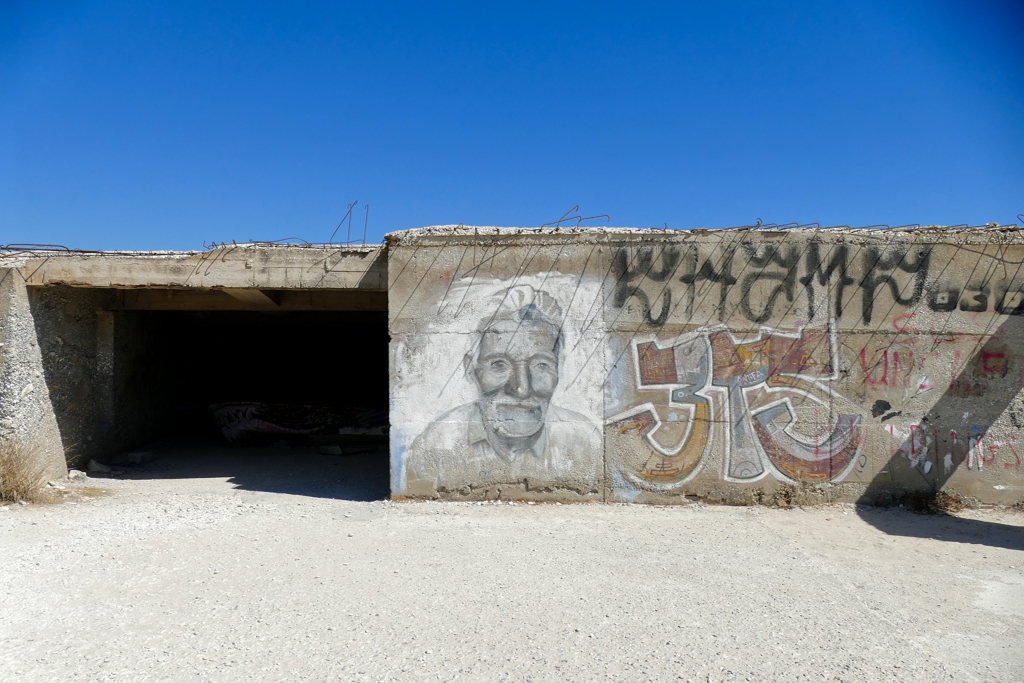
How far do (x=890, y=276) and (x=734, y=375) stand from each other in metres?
1.92

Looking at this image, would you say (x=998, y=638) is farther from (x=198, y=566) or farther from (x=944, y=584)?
(x=198, y=566)

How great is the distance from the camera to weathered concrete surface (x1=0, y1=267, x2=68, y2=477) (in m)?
6.42

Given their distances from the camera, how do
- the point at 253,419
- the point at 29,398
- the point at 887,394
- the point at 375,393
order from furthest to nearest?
the point at 375,393 < the point at 253,419 < the point at 29,398 < the point at 887,394

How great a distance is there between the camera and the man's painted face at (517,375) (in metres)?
6.30

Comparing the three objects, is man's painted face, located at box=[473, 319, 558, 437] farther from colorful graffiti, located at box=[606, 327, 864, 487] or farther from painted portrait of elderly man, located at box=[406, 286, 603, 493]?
colorful graffiti, located at box=[606, 327, 864, 487]

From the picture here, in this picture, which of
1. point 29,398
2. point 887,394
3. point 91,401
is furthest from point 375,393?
point 887,394

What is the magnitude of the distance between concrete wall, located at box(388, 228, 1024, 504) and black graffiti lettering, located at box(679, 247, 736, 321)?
0.02m

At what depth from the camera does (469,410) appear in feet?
20.7

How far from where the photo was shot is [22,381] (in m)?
6.59

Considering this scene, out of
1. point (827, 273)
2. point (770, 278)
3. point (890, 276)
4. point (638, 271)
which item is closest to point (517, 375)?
point (638, 271)

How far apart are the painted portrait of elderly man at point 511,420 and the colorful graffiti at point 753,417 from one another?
0.61 m

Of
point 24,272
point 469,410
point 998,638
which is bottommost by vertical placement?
point 998,638

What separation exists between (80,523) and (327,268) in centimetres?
332

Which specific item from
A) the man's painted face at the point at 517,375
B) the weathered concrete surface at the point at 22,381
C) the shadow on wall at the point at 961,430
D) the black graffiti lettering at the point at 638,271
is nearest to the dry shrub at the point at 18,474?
the weathered concrete surface at the point at 22,381
